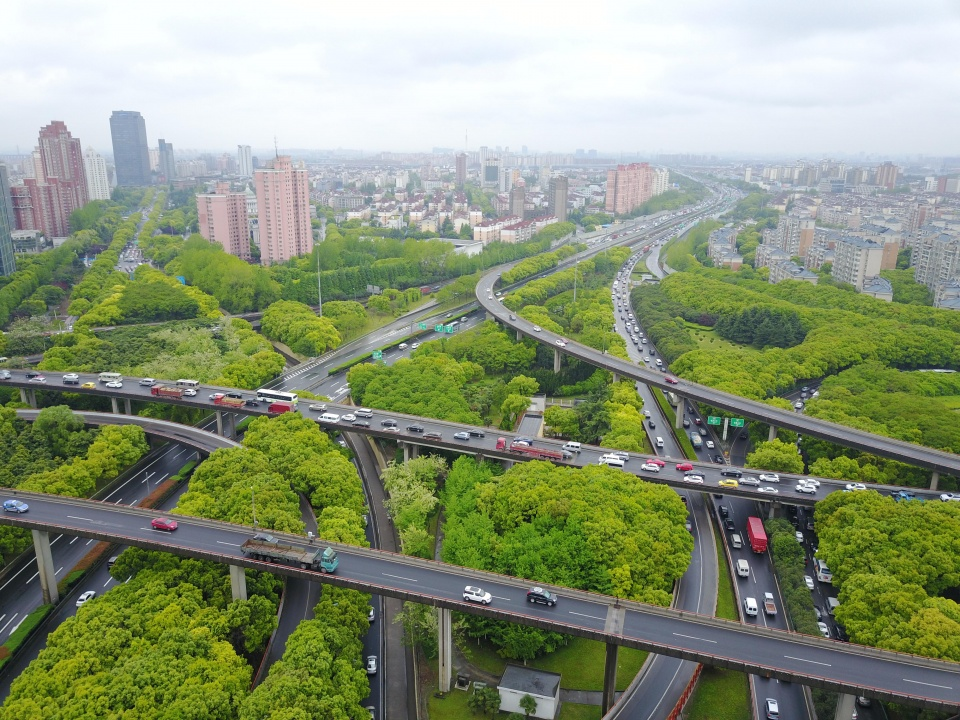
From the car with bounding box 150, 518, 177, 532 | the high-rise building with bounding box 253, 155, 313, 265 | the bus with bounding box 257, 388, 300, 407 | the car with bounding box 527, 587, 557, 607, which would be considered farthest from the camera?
the high-rise building with bounding box 253, 155, 313, 265

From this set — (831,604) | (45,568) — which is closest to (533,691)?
(831,604)

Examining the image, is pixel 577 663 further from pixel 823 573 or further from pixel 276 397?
pixel 276 397

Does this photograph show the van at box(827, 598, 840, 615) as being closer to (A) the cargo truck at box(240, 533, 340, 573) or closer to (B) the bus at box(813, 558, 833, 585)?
(B) the bus at box(813, 558, 833, 585)

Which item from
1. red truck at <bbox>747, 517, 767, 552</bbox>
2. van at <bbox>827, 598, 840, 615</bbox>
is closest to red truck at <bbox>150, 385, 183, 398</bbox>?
red truck at <bbox>747, 517, 767, 552</bbox>

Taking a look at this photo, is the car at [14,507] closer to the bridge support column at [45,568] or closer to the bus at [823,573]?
the bridge support column at [45,568]

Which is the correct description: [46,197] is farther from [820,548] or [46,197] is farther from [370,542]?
[820,548]

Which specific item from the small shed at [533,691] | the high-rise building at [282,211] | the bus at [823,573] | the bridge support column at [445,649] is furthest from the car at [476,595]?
the high-rise building at [282,211]
